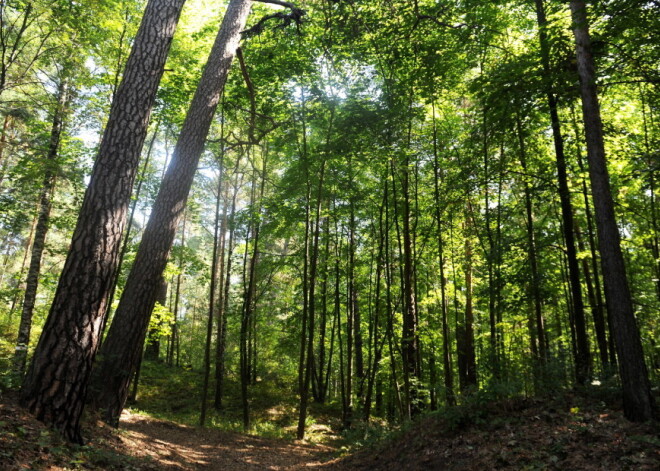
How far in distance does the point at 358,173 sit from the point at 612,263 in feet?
26.4

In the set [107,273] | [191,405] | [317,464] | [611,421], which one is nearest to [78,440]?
[107,273]

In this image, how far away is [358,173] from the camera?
1223cm

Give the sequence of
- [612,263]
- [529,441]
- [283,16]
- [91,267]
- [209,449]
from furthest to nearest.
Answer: [209,449], [283,16], [612,263], [529,441], [91,267]

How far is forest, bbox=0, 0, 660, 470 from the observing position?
4.75m

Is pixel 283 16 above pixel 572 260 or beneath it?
above

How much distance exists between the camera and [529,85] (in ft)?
20.9

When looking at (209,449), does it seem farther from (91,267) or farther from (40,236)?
(40,236)

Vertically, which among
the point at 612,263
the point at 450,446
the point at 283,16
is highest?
the point at 283,16

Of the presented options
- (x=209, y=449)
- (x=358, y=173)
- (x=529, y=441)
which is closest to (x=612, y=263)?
(x=529, y=441)

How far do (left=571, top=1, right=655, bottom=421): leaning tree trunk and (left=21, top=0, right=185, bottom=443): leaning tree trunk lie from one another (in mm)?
6249

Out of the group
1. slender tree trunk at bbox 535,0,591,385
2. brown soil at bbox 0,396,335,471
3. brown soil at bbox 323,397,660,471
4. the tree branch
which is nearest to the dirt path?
brown soil at bbox 0,396,335,471

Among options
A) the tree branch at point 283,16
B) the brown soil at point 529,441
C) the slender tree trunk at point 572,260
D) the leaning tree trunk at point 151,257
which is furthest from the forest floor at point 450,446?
the tree branch at point 283,16

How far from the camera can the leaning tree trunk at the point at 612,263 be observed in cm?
485

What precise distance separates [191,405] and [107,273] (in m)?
13.4
